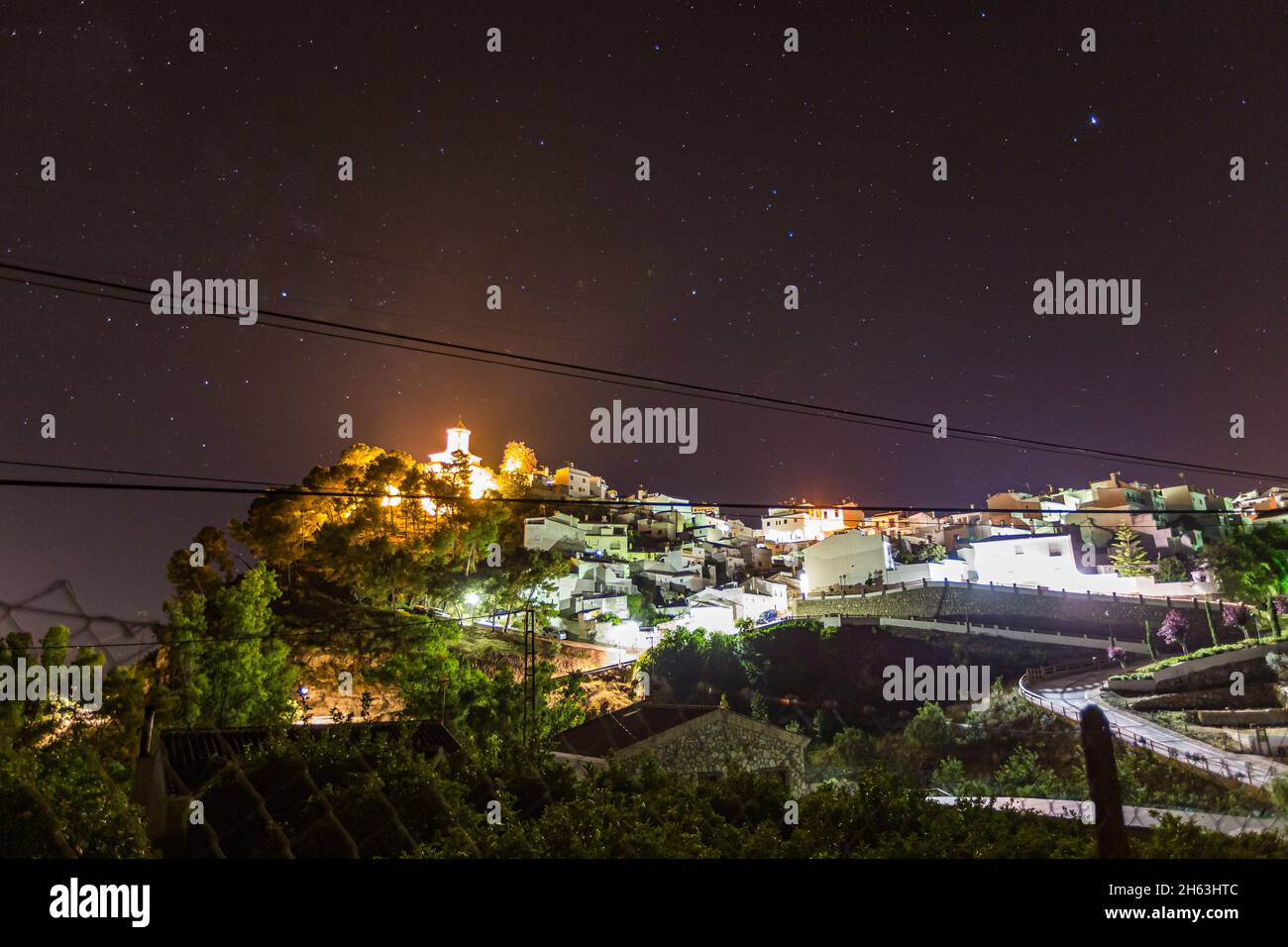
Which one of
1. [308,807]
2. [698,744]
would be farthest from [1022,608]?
[308,807]

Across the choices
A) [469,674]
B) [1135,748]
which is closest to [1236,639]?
[1135,748]

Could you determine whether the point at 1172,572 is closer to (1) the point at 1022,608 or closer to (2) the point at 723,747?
(1) the point at 1022,608

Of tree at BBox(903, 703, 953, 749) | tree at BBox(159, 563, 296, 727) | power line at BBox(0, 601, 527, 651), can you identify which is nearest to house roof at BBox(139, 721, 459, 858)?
power line at BBox(0, 601, 527, 651)

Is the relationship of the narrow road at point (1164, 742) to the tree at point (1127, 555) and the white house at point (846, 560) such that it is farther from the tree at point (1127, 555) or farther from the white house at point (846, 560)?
the white house at point (846, 560)

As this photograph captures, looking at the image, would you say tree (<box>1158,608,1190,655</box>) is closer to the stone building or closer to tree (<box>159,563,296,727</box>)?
the stone building

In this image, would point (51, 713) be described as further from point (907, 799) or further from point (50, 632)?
point (907, 799)

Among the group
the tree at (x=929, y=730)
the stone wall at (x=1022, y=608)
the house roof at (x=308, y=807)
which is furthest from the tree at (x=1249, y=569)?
the house roof at (x=308, y=807)
